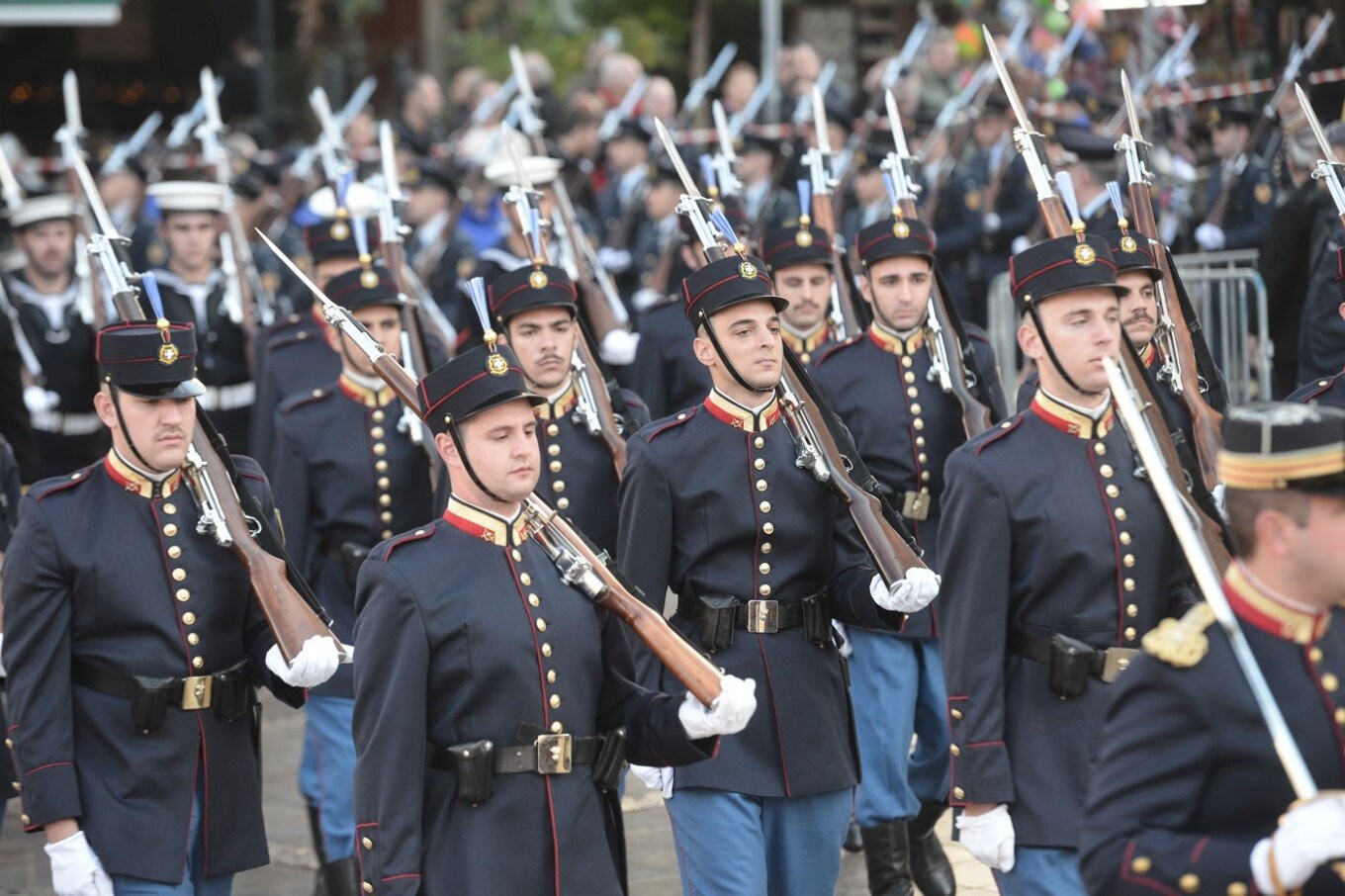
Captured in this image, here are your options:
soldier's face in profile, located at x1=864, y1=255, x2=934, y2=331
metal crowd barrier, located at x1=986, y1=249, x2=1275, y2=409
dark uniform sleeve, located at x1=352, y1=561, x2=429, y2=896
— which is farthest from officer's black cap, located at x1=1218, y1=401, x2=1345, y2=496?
metal crowd barrier, located at x1=986, y1=249, x2=1275, y2=409

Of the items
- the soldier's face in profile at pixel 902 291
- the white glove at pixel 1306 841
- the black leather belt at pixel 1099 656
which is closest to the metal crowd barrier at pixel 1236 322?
the soldier's face in profile at pixel 902 291

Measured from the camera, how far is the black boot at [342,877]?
7.33 metres

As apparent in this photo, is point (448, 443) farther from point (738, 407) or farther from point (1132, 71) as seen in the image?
point (1132, 71)

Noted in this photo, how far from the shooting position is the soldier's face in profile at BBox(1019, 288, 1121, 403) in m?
5.47

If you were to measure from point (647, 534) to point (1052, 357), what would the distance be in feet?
4.06

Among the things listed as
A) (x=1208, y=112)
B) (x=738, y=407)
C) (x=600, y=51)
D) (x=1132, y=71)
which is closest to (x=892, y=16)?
(x=600, y=51)

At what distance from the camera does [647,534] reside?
19.4 feet

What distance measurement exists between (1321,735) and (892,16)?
20151mm

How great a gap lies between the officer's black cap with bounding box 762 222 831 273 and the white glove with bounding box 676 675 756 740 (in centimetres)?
407

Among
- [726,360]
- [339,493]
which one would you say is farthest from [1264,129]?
[726,360]

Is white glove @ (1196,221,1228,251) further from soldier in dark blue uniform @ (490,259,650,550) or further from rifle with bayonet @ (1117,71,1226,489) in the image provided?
soldier in dark blue uniform @ (490,259,650,550)

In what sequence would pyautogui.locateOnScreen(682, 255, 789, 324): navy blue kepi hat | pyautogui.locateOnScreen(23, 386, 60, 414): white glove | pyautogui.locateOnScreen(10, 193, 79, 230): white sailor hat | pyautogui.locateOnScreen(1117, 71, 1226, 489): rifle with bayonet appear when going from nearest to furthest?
pyautogui.locateOnScreen(682, 255, 789, 324): navy blue kepi hat, pyautogui.locateOnScreen(1117, 71, 1226, 489): rifle with bayonet, pyautogui.locateOnScreen(23, 386, 60, 414): white glove, pyautogui.locateOnScreen(10, 193, 79, 230): white sailor hat

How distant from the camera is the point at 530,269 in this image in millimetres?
7488

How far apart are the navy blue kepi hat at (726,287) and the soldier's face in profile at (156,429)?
149 cm
